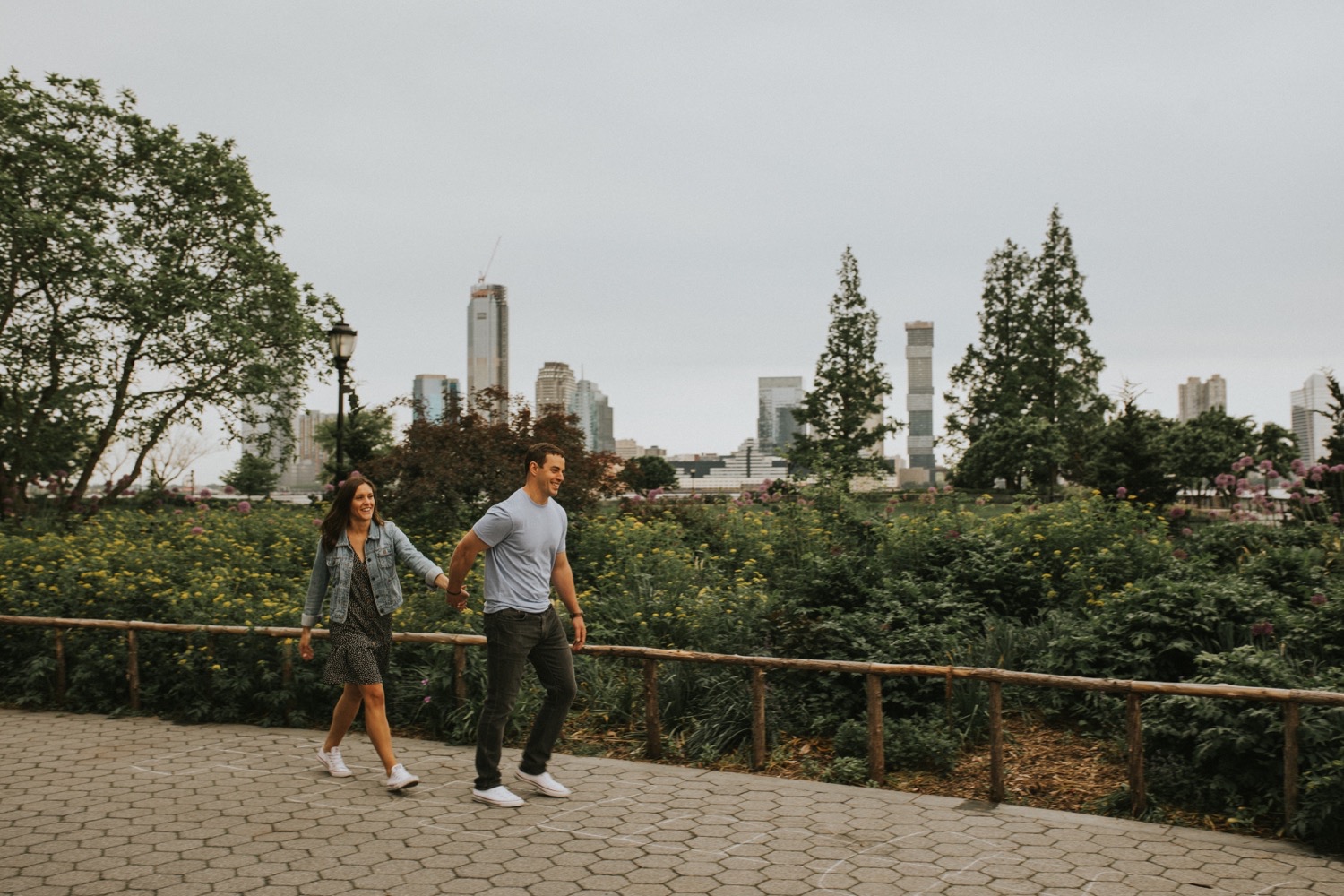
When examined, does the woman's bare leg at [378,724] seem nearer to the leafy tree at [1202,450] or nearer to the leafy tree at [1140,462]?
the leafy tree at [1140,462]

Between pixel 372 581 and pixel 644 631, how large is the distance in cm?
279

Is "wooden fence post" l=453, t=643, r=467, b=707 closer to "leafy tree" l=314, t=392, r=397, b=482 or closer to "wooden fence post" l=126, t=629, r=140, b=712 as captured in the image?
"wooden fence post" l=126, t=629, r=140, b=712

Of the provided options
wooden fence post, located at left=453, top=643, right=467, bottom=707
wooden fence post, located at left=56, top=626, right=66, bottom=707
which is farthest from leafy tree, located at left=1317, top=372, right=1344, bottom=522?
wooden fence post, located at left=56, top=626, right=66, bottom=707

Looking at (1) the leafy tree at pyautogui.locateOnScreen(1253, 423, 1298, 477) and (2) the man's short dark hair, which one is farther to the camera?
(1) the leafy tree at pyautogui.locateOnScreen(1253, 423, 1298, 477)

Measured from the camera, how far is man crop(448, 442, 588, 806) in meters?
5.33

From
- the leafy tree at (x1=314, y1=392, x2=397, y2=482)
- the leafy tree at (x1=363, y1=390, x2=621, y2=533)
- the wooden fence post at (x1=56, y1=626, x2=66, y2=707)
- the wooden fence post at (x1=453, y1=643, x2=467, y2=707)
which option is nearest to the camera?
the wooden fence post at (x1=453, y1=643, x2=467, y2=707)

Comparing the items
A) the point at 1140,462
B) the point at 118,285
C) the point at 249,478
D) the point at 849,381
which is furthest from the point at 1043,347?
the point at 249,478

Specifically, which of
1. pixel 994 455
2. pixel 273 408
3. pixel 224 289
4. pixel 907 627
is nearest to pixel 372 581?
pixel 907 627

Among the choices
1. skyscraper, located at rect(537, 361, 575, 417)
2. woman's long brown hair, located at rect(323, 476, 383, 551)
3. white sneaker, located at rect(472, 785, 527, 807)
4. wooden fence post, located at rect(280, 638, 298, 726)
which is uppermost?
skyscraper, located at rect(537, 361, 575, 417)

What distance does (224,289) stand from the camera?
2131 cm

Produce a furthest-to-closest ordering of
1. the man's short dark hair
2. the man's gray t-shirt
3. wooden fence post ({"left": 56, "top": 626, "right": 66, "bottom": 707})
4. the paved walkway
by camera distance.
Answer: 1. wooden fence post ({"left": 56, "top": 626, "right": 66, "bottom": 707})
2. the man's short dark hair
3. the man's gray t-shirt
4. the paved walkway

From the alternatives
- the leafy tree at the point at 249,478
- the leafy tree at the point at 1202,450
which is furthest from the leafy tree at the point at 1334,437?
the leafy tree at the point at 249,478

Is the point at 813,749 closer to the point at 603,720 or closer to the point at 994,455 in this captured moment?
the point at 603,720

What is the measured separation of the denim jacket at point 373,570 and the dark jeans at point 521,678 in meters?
0.65
